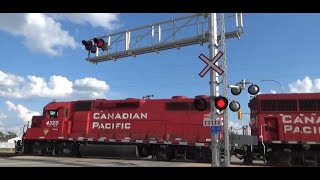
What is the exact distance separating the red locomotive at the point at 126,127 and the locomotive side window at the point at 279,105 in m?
4.02

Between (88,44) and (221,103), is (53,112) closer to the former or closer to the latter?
(88,44)

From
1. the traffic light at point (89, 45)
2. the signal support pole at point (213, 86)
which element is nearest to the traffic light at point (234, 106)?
the signal support pole at point (213, 86)

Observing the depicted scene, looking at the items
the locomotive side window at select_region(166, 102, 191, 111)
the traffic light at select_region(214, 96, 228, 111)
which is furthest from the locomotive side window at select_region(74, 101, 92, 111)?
the traffic light at select_region(214, 96, 228, 111)

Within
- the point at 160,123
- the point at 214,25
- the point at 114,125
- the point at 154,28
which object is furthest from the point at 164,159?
the point at 214,25

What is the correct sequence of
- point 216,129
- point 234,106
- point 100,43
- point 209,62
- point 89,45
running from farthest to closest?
point 89,45 < point 100,43 < point 234,106 < point 209,62 < point 216,129

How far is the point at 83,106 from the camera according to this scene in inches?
1259

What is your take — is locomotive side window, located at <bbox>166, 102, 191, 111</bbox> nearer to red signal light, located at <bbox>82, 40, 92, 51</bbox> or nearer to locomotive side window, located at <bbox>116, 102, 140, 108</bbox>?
locomotive side window, located at <bbox>116, 102, 140, 108</bbox>

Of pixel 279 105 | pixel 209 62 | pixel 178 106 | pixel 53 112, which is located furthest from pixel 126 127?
pixel 209 62

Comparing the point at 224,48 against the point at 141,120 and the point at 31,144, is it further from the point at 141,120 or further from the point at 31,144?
the point at 31,144

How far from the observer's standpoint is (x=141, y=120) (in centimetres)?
2920

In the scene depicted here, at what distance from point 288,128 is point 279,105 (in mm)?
1616

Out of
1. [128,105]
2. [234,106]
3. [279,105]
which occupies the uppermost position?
[128,105]

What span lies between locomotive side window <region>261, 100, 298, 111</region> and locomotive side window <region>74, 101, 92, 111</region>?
14182mm
